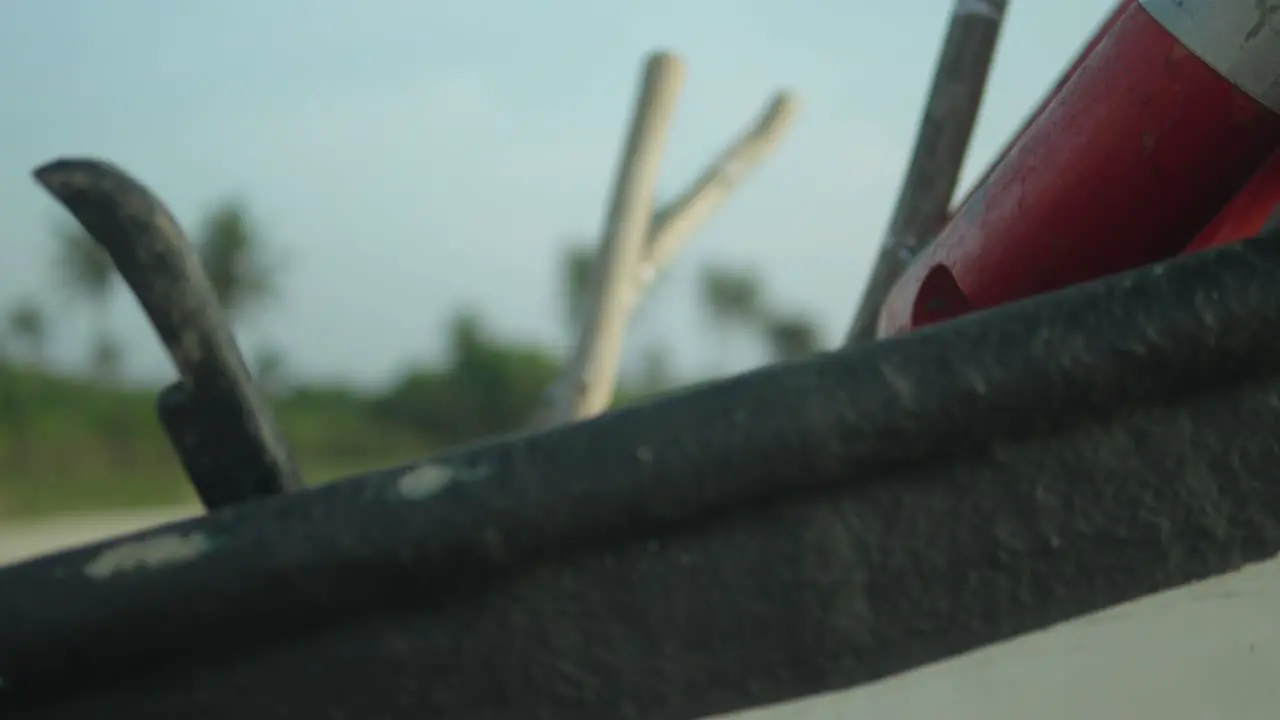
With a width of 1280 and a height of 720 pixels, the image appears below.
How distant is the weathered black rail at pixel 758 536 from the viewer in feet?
1.93

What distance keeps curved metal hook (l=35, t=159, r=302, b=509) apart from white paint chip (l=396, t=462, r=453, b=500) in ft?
0.30

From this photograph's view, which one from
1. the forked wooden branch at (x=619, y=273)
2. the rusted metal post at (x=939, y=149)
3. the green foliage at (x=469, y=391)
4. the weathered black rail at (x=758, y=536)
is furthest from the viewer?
the green foliage at (x=469, y=391)

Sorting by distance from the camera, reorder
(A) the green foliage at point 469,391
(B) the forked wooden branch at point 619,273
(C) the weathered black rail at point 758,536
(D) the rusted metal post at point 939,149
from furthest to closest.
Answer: (A) the green foliage at point 469,391 < (B) the forked wooden branch at point 619,273 < (D) the rusted metal post at point 939,149 < (C) the weathered black rail at point 758,536

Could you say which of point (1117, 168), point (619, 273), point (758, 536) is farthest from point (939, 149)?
point (619, 273)

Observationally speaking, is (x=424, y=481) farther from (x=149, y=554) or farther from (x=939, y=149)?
(x=939, y=149)

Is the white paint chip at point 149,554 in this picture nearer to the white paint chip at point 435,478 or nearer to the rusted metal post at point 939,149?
the white paint chip at point 435,478

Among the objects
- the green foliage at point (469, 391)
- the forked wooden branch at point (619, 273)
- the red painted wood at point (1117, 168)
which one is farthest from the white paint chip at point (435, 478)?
the green foliage at point (469, 391)

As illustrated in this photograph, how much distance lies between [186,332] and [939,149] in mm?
983

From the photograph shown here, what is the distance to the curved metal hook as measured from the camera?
64 cm

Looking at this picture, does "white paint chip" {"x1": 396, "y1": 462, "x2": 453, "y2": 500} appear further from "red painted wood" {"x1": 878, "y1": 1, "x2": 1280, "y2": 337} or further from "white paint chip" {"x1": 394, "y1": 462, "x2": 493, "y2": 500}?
"red painted wood" {"x1": 878, "y1": 1, "x2": 1280, "y2": 337}

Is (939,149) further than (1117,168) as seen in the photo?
Yes

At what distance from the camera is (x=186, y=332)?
65cm

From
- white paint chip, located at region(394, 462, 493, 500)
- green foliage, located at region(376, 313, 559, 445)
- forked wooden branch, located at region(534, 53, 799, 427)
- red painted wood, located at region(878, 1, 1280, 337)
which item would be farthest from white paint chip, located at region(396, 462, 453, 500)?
green foliage, located at region(376, 313, 559, 445)

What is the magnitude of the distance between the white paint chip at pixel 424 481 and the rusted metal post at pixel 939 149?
0.87 m
